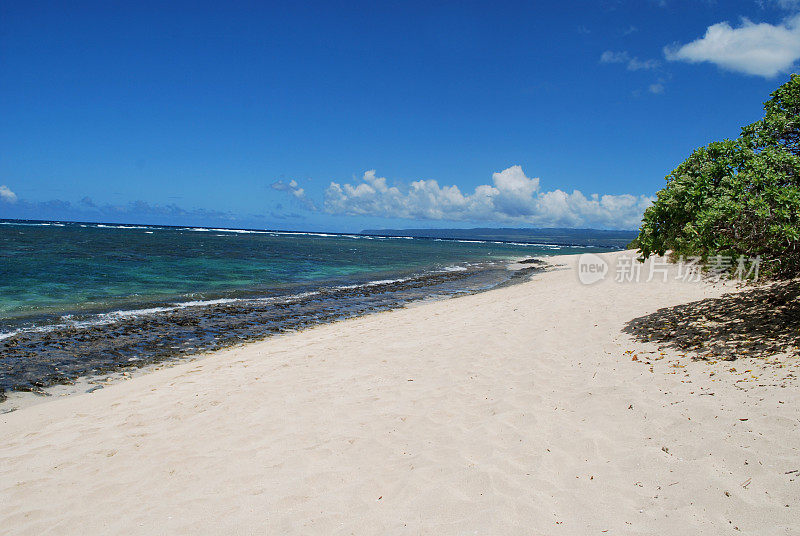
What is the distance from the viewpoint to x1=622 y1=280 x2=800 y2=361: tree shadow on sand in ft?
25.7

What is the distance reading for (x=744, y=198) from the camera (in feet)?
24.7

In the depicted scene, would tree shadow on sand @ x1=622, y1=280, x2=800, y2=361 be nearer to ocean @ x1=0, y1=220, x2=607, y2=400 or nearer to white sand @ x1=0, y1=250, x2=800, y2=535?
white sand @ x1=0, y1=250, x2=800, y2=535

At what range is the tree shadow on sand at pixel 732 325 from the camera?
7.84 metres

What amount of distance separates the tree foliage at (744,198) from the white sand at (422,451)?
7.40 feet

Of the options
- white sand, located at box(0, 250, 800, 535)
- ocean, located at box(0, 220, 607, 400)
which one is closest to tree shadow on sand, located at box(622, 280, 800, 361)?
white sand, located at box(0, 250, 800, 535)

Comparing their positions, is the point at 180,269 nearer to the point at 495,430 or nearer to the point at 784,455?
the point at 495,430

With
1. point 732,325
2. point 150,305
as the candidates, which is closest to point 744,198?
point 732,325

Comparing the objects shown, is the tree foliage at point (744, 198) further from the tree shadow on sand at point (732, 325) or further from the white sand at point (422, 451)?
the white sand at point (422, 451)

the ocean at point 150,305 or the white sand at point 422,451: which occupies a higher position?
the white sand at point 422,451

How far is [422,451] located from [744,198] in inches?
281

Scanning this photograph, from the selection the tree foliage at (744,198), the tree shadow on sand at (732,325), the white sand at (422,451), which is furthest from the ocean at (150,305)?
the tree foliage at (744,198)

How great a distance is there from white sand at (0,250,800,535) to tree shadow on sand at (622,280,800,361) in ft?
2.47

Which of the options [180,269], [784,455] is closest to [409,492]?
[784,455]

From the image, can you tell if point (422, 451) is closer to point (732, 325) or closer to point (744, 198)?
point (744, 198)
